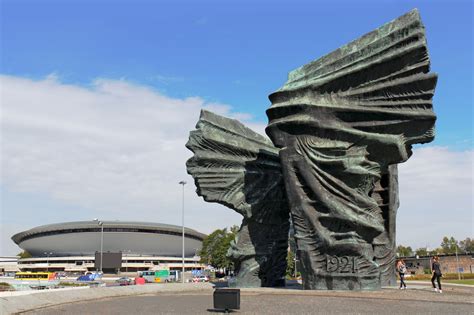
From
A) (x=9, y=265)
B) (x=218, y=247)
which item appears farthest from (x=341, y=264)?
(x=9, y=265)

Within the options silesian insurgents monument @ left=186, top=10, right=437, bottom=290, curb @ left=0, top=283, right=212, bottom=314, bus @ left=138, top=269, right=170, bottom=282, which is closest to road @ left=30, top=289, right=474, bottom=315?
curb @ left=0, top=283, right=212, bottom=314

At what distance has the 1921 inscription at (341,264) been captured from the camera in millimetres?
15398

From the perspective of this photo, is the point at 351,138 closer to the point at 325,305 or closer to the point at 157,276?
the point at 325,305

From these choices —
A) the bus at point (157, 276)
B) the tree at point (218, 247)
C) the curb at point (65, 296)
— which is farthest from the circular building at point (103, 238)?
the curb at point (65, 296)

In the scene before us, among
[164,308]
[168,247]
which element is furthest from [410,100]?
[168,247]

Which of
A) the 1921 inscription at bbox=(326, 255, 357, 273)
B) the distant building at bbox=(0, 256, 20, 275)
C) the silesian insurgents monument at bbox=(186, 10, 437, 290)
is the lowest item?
the distant building at bbox=(0, 256, 20, 275)

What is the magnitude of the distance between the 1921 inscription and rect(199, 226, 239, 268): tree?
1488 inches

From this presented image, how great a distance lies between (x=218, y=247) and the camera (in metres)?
57.4

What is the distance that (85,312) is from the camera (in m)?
11.6

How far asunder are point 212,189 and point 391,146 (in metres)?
7.55

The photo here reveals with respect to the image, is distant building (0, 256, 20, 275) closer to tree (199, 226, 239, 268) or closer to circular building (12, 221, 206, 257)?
circular building (12, 221, 206, 257)

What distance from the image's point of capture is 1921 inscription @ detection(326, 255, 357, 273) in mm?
15398

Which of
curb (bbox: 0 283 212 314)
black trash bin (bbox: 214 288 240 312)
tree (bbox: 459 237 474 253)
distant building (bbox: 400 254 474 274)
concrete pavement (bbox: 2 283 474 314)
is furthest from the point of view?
tree (bbox: 459 237 474 253)

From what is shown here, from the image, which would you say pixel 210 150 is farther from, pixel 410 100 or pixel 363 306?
pixel 363 306
